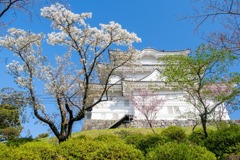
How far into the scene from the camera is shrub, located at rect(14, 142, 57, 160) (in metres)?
6.85

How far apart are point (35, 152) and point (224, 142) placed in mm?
6577

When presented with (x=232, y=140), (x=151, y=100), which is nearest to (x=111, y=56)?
(x=232, y=140)

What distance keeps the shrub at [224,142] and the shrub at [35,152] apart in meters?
5.72

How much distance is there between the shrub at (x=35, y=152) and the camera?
685cm

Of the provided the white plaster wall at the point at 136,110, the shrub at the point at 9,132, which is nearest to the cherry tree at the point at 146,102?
the white plaster wall at the point at 136,110

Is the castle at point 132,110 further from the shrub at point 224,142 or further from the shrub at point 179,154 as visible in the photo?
the shrub at point 179,154

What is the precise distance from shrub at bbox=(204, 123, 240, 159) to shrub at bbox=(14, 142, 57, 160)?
572cm

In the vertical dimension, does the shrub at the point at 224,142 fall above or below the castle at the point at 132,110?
below

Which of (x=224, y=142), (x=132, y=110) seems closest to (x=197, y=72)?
(x=224, y=142)

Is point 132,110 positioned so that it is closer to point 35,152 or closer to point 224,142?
point 224,142

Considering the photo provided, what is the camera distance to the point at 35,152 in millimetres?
7203

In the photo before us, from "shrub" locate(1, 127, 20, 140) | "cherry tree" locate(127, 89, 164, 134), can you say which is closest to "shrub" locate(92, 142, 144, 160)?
"cherry tree" locate(127, 89, 164, 134)

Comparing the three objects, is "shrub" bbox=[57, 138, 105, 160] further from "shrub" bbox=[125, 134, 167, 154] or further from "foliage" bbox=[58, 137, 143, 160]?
"shrub" bbox=[125, 134, 167, 154]

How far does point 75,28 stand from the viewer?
11.1 meters
